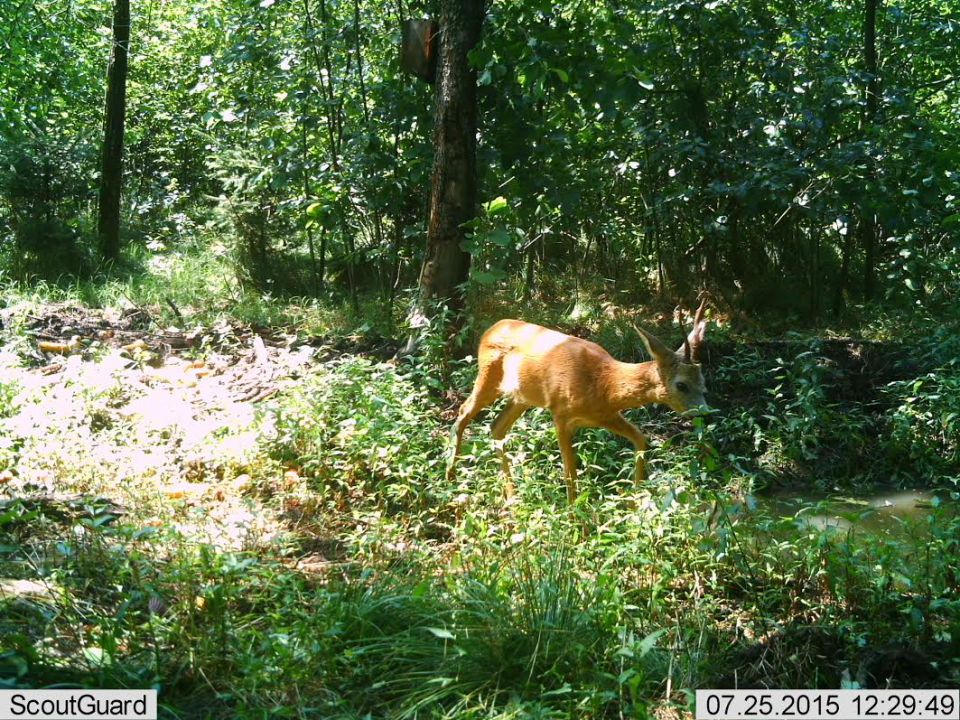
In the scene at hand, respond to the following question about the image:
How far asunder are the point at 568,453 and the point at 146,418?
10.9 feet

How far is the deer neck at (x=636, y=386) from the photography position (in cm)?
644

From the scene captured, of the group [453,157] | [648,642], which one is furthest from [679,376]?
[453,157]

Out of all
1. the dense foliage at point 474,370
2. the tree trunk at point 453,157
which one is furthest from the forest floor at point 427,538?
the tree trunk at point 453,157

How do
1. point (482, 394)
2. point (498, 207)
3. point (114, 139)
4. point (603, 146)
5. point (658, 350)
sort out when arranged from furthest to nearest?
point (114, 139) < point (603, 146) < point (498, 207) < point (482, 394) < point (658, 350)

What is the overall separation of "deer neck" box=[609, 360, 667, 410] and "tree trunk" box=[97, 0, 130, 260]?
978 cm

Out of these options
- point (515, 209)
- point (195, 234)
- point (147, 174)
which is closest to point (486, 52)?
point (515, 209)

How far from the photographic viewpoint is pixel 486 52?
807 centimetres

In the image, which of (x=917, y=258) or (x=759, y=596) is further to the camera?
(x=917, y=258)

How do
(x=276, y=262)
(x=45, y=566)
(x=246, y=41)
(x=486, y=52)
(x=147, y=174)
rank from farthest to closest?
(x=147, y=174), (x=276, y=262), (x=246, y=41), (x=486, y=52), (x=45, y=566)

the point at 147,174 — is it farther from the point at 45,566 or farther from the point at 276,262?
the point at 45,566

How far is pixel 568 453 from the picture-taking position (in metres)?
6.59

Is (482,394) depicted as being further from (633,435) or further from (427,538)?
(427,538)

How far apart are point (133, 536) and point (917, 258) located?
7825mm

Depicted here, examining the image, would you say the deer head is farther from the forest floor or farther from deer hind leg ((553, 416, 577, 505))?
deer hind leg ((553, 416, 577, 505))
